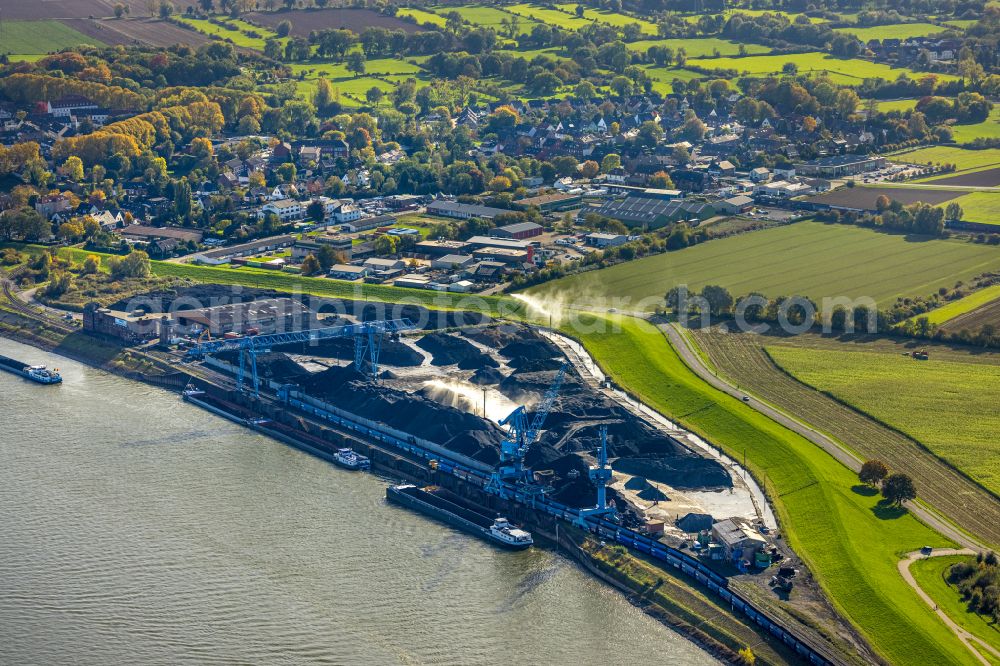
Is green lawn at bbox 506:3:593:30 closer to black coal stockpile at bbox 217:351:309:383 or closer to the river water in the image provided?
black coal stockpile at bbox 217:351:309:383

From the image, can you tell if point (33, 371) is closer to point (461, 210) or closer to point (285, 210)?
point (285, 210)

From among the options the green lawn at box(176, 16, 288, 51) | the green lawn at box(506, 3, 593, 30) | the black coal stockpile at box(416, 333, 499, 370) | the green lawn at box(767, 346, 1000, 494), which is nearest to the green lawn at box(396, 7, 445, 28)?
the green lawn at box(506, 3, 593, 30)

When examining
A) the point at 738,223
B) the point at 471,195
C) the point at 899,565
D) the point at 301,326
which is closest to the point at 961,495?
the point at 899,565

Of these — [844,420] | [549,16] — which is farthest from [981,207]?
[549,16]

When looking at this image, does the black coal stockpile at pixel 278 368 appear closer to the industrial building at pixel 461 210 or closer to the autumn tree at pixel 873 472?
the autumn tree at pixel 873 472

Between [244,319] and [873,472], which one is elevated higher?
[873,472]

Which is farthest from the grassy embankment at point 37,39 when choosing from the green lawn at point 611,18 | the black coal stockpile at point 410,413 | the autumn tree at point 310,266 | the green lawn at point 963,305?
the green lawn at point 963,305
